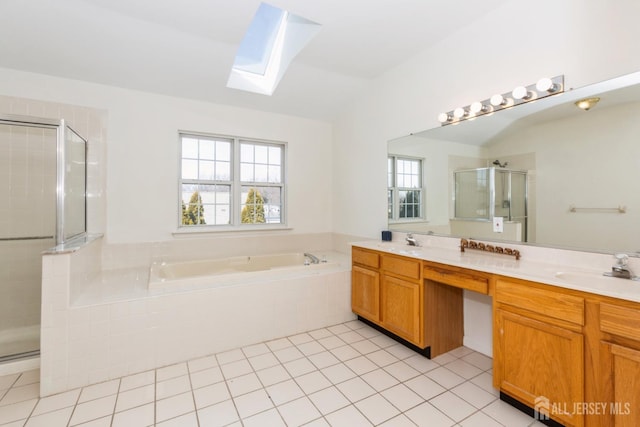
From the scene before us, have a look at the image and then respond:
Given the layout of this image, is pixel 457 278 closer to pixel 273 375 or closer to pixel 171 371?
pixel 273 375

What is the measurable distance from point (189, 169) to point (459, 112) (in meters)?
2.95

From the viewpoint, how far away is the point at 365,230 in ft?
11.6

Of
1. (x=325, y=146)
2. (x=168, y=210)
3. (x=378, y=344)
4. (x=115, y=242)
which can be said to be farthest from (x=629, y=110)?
Result: (x=115, y=242)

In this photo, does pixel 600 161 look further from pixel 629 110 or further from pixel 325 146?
pixel 325 146

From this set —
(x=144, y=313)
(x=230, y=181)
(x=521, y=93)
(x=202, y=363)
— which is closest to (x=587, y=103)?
(x=521, y=93)

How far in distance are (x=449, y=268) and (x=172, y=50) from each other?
3.07 meters

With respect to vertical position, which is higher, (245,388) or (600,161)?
(600,161)

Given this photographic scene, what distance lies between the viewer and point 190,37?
2.58 m

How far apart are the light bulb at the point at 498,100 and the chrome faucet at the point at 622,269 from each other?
119cm

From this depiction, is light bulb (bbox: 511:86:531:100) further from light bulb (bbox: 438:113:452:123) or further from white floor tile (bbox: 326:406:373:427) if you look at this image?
white floor tile (bbox: 326:406:373:427)

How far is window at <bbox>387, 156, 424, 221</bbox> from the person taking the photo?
2902 millimetres

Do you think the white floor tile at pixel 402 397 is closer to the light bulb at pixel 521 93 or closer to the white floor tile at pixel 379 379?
the white floor tile at pixel 379 379

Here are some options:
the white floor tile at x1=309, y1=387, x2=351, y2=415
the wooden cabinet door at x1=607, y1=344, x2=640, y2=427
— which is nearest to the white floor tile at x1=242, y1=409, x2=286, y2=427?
the white floor tile at x1=309, y1=387, x2=351, y2=415

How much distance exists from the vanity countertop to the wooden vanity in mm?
35
